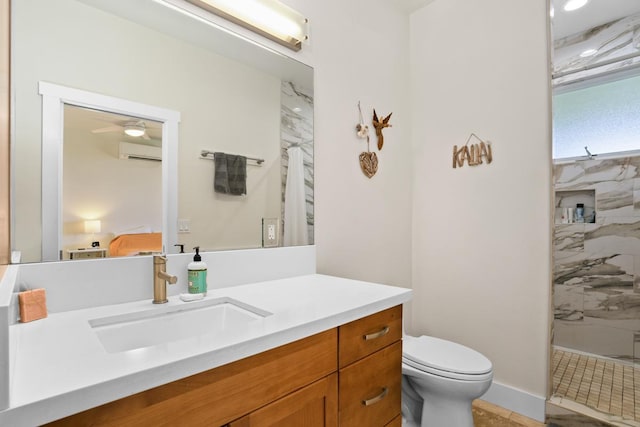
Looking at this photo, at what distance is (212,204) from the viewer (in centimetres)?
134

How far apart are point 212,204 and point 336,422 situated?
90cm

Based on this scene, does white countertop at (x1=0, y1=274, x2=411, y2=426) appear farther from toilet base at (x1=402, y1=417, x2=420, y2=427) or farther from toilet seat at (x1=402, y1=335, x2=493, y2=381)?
toilet base at (x1=402, y1=417, x2=420, y2=427)

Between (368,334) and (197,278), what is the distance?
2.02 feet

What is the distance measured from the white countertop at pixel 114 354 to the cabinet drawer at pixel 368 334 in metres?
0.04

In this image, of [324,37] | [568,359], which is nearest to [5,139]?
[324,37]

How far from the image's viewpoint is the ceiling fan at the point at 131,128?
1.10 meters

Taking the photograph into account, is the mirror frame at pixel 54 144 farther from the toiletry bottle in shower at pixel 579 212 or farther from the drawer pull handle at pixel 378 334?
the toiletry bottle in shower at pixel 579 212

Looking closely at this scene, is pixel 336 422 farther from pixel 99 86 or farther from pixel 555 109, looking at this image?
pixel 555 109

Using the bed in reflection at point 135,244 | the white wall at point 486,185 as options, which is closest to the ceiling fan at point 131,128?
the bed in reflection at point 135,244

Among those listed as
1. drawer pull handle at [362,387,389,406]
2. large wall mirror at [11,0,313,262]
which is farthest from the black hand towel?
drawer pull handle at [362,387,389,406]

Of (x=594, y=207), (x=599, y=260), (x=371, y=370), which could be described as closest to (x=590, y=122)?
Result: (x=594, y=207)

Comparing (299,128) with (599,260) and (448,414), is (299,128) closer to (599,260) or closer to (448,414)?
(448,414)

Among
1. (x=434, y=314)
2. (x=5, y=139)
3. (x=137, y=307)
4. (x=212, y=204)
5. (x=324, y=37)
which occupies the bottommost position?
(x=434, y=314)

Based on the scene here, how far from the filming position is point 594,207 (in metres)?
1.89
